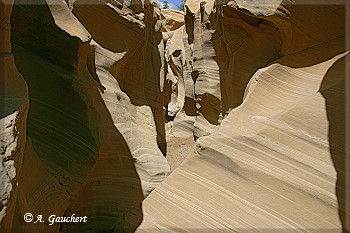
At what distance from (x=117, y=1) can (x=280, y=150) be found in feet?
14.5

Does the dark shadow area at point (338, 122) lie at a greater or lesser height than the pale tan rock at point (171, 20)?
greater

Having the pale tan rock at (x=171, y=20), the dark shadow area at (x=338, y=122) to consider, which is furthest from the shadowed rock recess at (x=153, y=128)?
the pale tan rock at (x=171, y=20)

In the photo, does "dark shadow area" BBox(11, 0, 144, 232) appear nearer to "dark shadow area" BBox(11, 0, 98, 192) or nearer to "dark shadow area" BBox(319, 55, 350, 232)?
"dark shadow area" BBox(11, 0, 98, 192)

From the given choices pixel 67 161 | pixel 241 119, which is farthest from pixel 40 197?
pixel 241 119

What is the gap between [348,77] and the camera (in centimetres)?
226

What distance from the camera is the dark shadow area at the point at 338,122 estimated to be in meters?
1.95

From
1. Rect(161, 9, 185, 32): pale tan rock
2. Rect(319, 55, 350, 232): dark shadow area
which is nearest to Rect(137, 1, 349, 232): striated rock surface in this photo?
Rect(319, 55, 350, 232): dark shadow area

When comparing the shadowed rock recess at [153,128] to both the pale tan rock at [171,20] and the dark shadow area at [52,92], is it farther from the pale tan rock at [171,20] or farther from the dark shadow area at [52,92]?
the pale tan rock at [171,20]

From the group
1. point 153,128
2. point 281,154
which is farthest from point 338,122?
point 153,128

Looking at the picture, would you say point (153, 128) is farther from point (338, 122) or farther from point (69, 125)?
point (338, 122)

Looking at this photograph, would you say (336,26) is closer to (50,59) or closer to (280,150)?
(280,150)

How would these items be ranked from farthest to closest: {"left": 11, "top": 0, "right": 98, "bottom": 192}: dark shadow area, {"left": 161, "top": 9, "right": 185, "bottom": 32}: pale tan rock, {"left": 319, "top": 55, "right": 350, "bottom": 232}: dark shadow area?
{"left": 161, "top": 9, "right": 185, "bottom": 32}: pale tan rock, {"left": 11, "top": 0, "right": 98, "bottom": 192}: dark shadow area, {"left": 319, "top": 55, "right": 350, "bottom": 232}: dark shadow area

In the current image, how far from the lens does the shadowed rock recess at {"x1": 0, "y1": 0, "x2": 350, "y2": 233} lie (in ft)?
6.63

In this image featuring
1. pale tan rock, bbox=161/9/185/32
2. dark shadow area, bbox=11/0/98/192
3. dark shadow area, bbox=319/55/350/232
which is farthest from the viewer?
pale tan rock, bbox=161/9/185/32
